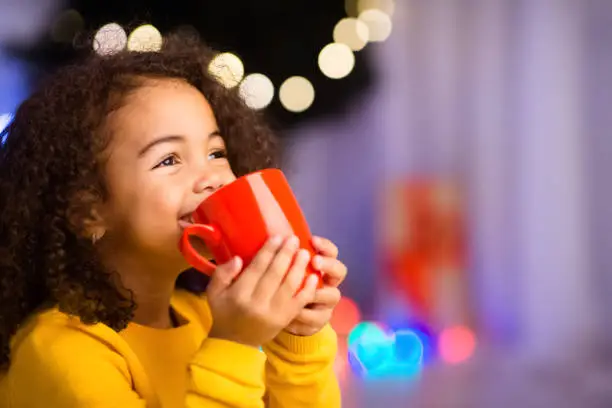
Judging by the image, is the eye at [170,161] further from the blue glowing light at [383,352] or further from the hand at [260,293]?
the blue glowing light at [383,352]

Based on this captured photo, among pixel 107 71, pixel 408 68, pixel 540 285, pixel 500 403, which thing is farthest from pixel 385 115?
pixel 107 71

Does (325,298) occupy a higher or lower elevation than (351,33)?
lower

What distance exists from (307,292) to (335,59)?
1.59 meters

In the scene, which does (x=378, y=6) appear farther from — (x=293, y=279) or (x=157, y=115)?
(x=293, y=279)

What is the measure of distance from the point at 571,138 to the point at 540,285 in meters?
0.53

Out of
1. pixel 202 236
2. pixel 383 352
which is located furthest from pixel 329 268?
pixel 383 352

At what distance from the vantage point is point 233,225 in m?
0.70

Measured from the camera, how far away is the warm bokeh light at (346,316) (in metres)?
2.79

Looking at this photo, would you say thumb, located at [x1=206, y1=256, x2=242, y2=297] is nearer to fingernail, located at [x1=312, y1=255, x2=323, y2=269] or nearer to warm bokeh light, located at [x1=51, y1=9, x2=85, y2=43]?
fingernail, located at [x1=312, y1=255, x2=323, y2=269]

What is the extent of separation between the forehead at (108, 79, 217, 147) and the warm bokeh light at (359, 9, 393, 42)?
5.52 feet

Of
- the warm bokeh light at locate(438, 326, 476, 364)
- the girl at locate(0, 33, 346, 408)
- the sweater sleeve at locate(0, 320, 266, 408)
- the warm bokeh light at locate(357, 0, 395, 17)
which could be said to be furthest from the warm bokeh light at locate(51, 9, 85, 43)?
the warm bokeh light at locate(438, 326, 476, 364)

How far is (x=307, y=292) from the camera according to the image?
711mm

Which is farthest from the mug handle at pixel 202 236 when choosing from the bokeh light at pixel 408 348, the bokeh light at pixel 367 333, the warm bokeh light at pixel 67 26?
the bokeh light at pixel 367 333

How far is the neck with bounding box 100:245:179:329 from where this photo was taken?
864 mm
